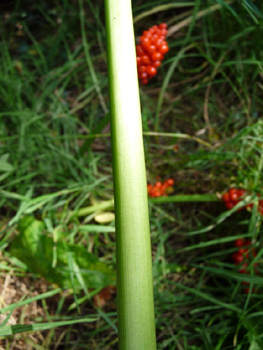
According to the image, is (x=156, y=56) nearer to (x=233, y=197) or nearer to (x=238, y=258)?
(x=233, y=197)

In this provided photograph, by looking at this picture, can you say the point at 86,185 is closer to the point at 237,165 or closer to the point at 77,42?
the point at 237,165

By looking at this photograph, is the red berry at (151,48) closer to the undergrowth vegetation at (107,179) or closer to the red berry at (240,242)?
the undergrowth vegetation at (107,179)

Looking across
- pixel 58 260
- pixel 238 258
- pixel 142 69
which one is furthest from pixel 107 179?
→ pixel 238 258

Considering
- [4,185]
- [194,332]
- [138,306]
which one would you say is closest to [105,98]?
[4,185]

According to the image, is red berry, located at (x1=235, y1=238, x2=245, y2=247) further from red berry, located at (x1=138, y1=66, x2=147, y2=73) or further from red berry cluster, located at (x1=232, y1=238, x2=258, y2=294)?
red berry, located at (x1=138, y1=66, x2=147, y2=73)

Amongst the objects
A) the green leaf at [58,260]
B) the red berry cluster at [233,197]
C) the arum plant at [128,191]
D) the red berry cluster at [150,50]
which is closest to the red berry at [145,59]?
the red berry cluster at [150,50]

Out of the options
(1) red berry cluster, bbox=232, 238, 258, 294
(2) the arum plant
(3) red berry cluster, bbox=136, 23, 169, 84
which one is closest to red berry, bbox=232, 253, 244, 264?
(1) red berry cluster, bbox=232, 238, 258, 294
